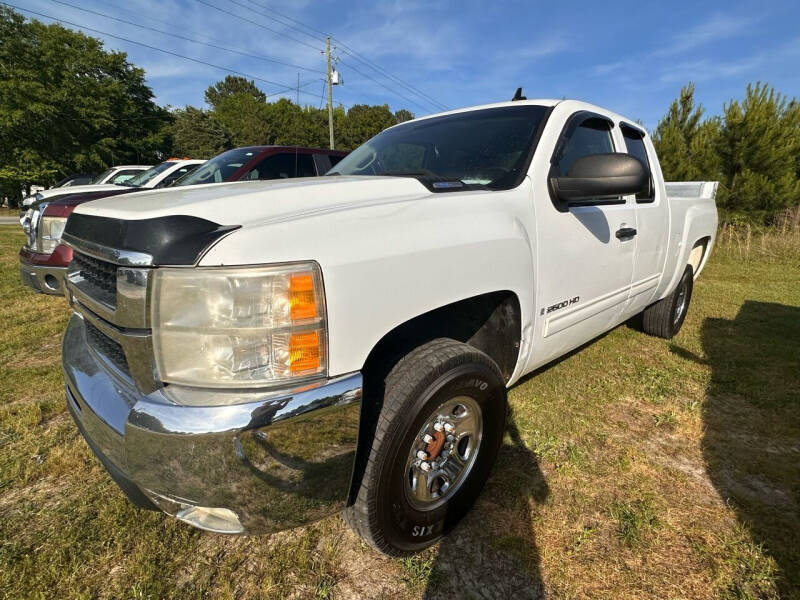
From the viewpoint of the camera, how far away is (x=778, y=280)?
7402 mm

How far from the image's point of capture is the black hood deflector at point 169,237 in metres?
1.15

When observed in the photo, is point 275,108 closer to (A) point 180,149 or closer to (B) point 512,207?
(A) point 180,149

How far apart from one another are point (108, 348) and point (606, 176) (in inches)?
84.1

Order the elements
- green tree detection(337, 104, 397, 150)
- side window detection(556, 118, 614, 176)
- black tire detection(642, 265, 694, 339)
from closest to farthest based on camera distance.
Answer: side window detection(556, 118, 614, 176), black tire detection(642, 265, 694, 339), green tree detection(337, 104, 397, 150)

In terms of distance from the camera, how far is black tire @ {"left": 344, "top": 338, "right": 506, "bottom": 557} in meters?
1.39

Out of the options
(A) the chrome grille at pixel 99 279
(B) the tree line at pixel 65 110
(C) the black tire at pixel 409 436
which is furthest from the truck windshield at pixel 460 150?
(B) the tree line at pixel 65 110

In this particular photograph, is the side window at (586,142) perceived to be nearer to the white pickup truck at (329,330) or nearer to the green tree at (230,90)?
the white pickup truck at (329,330)

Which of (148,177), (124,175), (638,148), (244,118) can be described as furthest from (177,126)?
(638,148)

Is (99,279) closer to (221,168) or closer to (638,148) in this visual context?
(638,148)

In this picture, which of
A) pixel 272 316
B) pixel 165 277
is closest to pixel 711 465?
pixel 272 316

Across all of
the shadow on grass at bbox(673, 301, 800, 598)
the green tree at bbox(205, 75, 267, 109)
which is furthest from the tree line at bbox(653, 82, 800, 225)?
the green tree at bbox(205, 75, 267, 109)

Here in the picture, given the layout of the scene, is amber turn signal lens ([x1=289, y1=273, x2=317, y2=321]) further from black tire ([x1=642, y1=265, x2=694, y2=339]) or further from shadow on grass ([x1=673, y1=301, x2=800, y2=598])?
black tire ([x1=642, y1=265, x2=694, y2=339])

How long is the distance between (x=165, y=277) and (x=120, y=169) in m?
11.3

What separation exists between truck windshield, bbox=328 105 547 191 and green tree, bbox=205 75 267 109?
75179 mm
